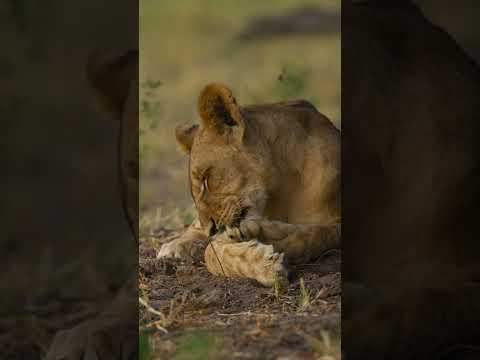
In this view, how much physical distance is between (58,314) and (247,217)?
3.66 feet

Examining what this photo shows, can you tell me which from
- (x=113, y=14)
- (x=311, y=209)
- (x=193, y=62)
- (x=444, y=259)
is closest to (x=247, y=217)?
(x=311, y=209)

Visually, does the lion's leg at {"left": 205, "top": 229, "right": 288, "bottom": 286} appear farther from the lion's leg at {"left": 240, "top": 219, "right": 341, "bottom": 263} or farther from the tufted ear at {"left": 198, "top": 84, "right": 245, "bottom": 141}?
the tufted ear at {"left": 198, "top": 84, "right": 245, "bottom": 141}

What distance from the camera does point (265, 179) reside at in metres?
3.01

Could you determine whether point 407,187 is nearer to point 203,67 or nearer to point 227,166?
point 227,166

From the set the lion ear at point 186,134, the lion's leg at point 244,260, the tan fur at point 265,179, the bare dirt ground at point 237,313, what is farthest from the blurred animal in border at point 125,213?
the lion ear at point 186,134

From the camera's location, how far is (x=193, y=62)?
5496mm

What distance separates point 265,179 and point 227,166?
0.15 m

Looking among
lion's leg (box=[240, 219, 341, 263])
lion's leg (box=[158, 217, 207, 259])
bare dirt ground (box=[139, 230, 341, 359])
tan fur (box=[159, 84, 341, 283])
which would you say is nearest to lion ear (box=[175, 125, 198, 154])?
tan fur (box=[159, 84, 341, 283])

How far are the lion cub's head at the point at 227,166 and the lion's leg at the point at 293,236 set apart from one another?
11 centimetres

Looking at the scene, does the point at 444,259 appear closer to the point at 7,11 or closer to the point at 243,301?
the point at 243,301

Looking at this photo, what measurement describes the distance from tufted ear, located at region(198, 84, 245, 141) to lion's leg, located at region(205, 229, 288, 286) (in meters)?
0.39

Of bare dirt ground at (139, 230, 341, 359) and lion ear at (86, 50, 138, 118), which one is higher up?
lion ear at (86, 50, 138, 118)

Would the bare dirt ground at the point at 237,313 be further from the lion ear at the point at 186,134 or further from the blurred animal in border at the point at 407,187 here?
the lion ear at the point at 186,134

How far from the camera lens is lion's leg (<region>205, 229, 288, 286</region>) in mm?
2758
